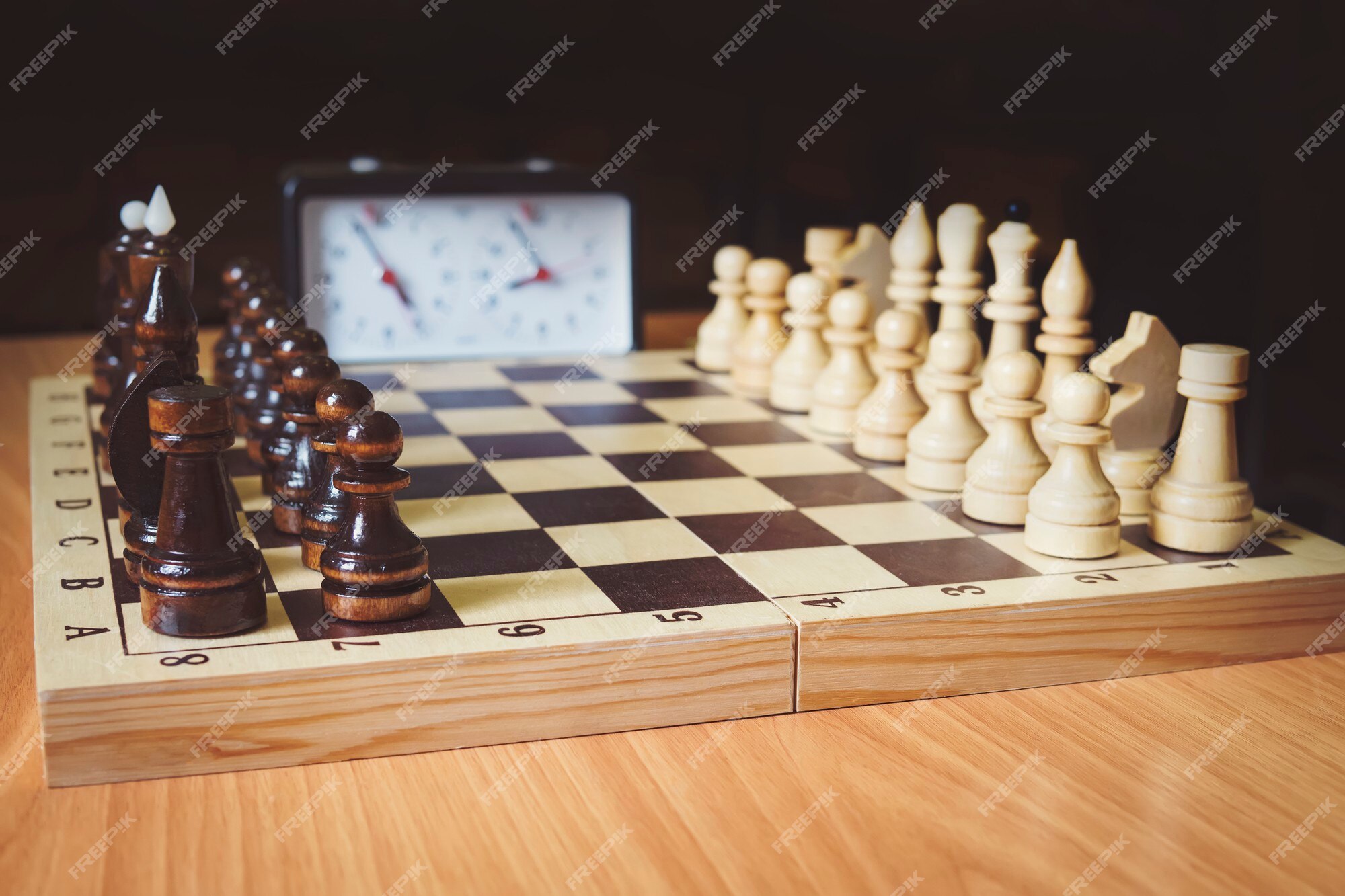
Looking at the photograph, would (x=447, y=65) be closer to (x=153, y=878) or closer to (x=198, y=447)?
(x=198, y=447)

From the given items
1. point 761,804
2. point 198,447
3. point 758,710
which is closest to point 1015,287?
point 758,710

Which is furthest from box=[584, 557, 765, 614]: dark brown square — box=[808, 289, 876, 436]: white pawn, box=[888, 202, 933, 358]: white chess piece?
box=[888, 202, 933, 358]: white chess piece

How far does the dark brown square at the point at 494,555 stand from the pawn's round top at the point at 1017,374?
48cm

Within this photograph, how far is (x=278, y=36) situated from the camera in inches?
97.8

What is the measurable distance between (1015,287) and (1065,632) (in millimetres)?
546

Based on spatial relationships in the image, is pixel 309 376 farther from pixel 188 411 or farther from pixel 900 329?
pixel 900 329

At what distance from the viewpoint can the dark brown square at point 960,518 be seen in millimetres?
1366

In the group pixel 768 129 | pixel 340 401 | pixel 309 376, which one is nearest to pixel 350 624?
pixel 340 401

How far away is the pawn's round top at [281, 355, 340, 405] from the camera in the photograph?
4.11 ft

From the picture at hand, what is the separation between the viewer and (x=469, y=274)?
2152mm

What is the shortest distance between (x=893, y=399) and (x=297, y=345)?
0.70m

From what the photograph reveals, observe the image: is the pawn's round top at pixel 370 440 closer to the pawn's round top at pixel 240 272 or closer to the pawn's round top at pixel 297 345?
the pawn's round top at pixel 297 345

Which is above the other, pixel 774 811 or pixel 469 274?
pixel 469 274

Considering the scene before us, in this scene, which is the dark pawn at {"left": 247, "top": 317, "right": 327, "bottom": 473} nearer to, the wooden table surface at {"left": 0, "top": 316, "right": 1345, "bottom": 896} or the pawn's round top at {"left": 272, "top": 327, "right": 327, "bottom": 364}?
the pawn's round top at {"left": 272, "top": 327, "right": 327, "bottom": 364}
